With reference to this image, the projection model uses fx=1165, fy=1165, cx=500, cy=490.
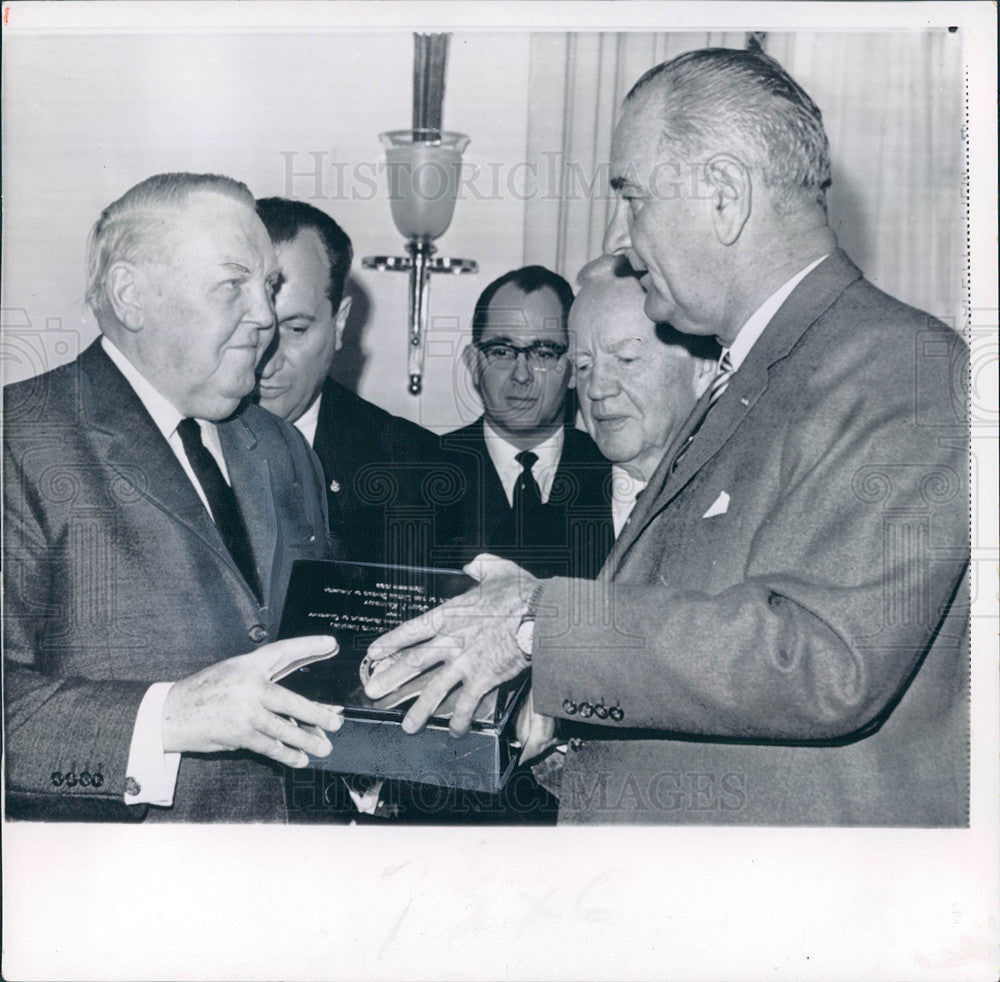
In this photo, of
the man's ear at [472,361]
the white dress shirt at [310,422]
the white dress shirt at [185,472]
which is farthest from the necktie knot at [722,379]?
the white dress shirt at [185,472]

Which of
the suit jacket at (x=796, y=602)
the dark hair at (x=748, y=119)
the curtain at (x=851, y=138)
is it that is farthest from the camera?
the curtain at (x=851, y=138)

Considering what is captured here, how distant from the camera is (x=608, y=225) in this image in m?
2.65

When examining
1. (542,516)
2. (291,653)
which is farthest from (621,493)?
(291,653)

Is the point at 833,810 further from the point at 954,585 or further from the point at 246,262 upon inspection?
the point at 246,262

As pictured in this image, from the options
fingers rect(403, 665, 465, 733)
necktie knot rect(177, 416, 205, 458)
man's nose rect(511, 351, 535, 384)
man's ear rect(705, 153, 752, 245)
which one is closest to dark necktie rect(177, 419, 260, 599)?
necktie knot rect(177, 416, 205, 458)

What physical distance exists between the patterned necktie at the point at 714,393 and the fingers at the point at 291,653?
87 cm

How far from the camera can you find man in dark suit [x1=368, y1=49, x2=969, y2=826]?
2451 mm

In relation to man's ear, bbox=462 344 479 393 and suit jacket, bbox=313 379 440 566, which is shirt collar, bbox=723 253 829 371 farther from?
suit jacket, bbox=313 379 440 566

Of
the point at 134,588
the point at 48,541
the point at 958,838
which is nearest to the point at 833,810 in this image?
the point at 958,838

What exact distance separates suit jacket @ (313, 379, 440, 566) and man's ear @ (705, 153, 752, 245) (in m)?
0.80

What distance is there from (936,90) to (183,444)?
1.92 meters

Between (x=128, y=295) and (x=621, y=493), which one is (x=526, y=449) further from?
(x=128, y=295)

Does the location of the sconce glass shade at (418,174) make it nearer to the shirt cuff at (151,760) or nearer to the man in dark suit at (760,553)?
the man in dark suit at (760,553)

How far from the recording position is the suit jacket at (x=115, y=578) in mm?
2615
